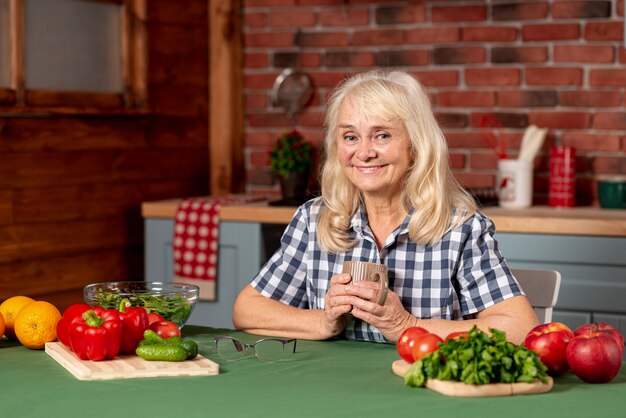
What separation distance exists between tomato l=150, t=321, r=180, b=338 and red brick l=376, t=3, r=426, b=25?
2434 mm

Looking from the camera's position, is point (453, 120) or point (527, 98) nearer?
point (527, 98)

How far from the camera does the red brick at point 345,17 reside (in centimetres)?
436

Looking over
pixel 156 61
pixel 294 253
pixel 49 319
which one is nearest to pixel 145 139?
pixel 156 61

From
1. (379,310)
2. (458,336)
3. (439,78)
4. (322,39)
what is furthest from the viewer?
(322,39)

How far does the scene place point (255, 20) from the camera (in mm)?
4590

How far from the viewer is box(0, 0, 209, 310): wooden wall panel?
3.66m

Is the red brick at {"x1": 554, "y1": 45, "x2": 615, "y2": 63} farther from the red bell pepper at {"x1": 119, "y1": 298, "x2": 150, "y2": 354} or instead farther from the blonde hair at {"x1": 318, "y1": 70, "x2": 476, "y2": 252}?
the red bell pepper at {"x1": 119, "y1": 298, "x2": 150, "y2": 354}

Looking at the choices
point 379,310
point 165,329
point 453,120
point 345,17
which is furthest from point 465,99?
point 165,329

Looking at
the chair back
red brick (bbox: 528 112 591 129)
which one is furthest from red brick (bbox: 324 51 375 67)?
the chair back

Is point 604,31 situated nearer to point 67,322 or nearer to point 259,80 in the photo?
point 259,80

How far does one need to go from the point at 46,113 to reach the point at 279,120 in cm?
117

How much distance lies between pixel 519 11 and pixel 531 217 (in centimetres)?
95

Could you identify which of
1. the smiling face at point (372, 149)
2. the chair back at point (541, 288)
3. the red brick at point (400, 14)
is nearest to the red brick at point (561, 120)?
the red brick at point (400, 14)

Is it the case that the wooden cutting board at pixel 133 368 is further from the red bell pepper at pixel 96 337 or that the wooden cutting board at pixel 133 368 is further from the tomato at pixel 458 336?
the tomato at pixel 458 336
